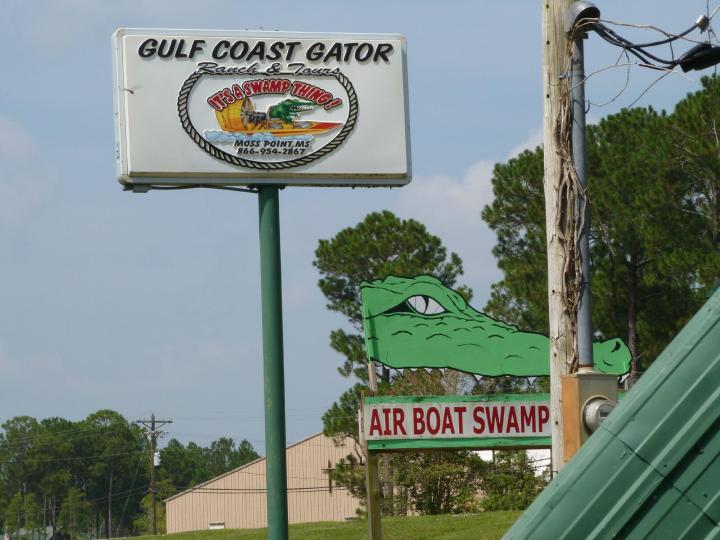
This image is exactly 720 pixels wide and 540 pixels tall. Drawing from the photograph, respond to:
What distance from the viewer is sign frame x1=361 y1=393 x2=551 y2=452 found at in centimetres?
1385

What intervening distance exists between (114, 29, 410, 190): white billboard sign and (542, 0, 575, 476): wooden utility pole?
2440 millimetres

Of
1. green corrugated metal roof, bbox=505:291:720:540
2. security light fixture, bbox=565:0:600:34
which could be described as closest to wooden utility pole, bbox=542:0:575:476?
security light fixture, bbox=565:0:600:34

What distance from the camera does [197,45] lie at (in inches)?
427

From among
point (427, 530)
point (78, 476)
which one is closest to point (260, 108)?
point (427, 530)

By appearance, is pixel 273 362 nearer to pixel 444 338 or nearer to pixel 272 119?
pixel 272 119

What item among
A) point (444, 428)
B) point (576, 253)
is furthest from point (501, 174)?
point (576, 253)

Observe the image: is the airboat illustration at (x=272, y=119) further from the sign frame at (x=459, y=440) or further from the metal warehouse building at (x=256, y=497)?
the metal warehouse building at (x=256, y=497)

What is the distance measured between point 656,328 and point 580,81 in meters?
26.4

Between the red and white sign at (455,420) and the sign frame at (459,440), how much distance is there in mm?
36

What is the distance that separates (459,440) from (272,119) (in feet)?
16.4

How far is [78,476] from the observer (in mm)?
127625

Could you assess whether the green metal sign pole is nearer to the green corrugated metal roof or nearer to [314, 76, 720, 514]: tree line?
the green corrugated metal roof

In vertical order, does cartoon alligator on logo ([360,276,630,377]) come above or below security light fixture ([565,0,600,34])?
below

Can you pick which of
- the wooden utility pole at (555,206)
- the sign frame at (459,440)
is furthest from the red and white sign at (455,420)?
the wooden utility pole at (555,206)
